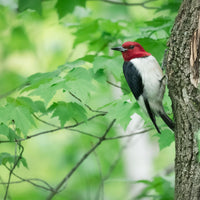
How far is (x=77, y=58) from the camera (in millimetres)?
4168

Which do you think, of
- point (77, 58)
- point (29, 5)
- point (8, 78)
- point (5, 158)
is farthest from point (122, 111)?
point (8, 78)

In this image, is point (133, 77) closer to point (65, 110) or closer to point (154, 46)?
point (154, 46)

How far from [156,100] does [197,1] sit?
1.15 meters

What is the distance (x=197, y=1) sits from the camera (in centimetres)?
255

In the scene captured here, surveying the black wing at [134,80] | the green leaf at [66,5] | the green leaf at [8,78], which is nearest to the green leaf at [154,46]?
the black wing at [134,80]


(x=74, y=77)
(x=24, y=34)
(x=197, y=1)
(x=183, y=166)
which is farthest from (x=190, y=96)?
(x=24, y=34)

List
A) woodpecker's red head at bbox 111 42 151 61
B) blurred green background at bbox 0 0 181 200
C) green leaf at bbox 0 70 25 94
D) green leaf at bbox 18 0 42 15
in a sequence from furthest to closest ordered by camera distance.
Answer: green leaf at bbox 0 70 25 94 < blurred green background at bbox 0 0 181 200 < woodpecker's red head at bbox 111 42 151 61 < green leaf at bbox 18 0 42 15

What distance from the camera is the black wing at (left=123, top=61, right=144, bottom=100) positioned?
134 inches

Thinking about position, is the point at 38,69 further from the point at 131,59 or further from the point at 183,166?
the point at 183,166

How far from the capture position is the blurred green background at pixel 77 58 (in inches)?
148

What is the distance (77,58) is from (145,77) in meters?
0.95

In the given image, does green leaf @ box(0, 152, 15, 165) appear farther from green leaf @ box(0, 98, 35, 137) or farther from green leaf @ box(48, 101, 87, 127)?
green leaf @ box(48, 101, 87, 127)

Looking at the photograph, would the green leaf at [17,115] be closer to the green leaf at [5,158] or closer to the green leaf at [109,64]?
the green leaf at [5,158]

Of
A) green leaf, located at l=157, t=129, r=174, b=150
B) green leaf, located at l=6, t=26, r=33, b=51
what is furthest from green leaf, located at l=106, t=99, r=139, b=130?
green leaf, located at l=6, t=26, r=33, b=51
